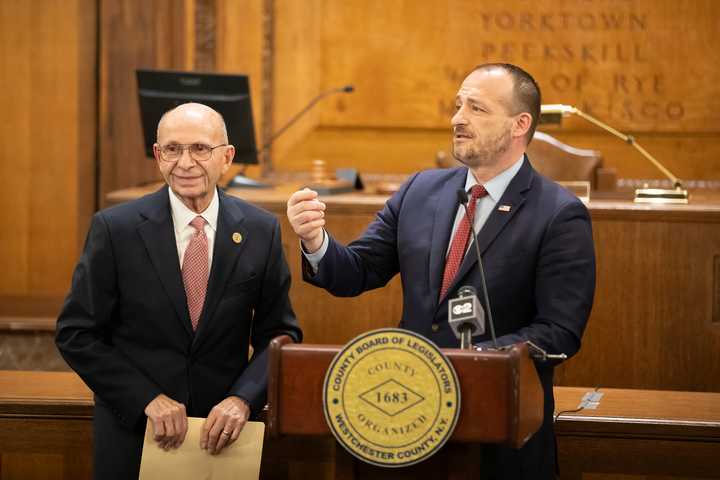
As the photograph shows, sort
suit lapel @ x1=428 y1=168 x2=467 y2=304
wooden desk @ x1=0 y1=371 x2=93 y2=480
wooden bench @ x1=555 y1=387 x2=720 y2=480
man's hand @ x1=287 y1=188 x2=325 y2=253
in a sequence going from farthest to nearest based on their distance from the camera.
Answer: wooden desk @ x1=0 y1=371 x2=93 y2=480 < wooden bench @ x1=555 y1=387 x2=720 y2=480 < suit lapel @ x1=428 y1=168 x2=467 y2=304 < man's hand @ x1=287 y1=188 x2=325 y2=253

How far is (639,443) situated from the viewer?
10.7 ft

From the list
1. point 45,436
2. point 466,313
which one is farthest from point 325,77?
point 466,313

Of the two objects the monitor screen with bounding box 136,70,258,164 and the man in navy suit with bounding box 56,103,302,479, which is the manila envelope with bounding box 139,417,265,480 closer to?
the man in navy suit with bounding box 56,103,302,479

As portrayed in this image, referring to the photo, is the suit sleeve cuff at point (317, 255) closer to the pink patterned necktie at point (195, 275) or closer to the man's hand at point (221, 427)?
the pink patterned necktie at point (195, 275)

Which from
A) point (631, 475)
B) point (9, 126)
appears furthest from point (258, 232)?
point (9, 126)

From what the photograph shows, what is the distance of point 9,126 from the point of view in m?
6.62

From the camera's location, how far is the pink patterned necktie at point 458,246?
2.76 meters

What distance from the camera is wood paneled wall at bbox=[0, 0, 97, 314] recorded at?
21.6ft

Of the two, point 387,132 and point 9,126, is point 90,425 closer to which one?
point 9,126

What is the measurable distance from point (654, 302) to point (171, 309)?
2.54 m

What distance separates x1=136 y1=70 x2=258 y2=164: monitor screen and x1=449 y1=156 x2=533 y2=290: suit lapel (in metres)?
3.01

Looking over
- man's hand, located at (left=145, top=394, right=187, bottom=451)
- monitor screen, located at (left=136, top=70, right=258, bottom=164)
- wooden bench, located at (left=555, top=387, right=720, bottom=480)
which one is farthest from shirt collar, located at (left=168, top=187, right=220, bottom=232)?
monitor screen, located at (left=136, top=70, right=258, bottom=164)

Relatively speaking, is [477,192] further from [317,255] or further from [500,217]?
[317,255]

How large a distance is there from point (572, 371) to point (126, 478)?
2.44 metres
